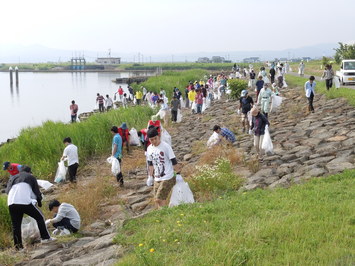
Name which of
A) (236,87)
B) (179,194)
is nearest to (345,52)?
(236,87)

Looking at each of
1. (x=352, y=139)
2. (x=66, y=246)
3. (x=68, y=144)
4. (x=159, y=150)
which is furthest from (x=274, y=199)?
(x=68, y=144)

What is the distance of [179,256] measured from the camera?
4895 millimetres

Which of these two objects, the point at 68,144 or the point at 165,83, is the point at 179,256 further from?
the point at 165,83

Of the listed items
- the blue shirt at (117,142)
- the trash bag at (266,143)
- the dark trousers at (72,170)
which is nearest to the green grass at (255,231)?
the trash bag at (266,143)

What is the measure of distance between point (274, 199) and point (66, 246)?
344 cm

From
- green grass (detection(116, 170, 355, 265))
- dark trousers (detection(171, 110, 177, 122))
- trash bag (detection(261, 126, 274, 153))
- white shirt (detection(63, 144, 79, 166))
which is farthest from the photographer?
dark trousers (detection(171, 110, 177, 122))

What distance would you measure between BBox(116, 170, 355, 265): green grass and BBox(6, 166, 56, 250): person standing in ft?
5.42

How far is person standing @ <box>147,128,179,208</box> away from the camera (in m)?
6.94

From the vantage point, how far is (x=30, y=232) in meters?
7.32

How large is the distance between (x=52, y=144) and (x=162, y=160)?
8438mm

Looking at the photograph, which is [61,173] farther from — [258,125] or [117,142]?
[258,125]

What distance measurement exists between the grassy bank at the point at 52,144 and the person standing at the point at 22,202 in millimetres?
6255

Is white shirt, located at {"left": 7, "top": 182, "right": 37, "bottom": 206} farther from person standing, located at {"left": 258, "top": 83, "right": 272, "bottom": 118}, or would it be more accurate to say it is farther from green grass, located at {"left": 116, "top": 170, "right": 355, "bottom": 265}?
person standing, located at {"left": 258, "top": 83, "right": 272, "bottom": 118}

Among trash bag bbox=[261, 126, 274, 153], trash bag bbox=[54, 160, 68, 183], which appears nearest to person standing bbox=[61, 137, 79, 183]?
trash bag bbox=[54, 160, 68, 183]
